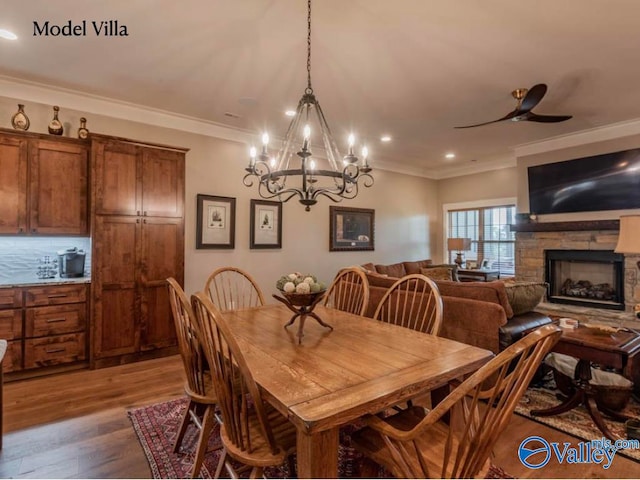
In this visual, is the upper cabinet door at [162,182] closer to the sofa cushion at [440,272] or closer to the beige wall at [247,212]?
the beige wall at [247,212]

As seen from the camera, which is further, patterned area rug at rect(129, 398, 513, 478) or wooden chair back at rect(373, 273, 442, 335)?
wooden chair back at rect(373, 273, 442, 335)

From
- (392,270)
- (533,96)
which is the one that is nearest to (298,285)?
(533,96)

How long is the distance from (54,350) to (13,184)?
62.3 inches

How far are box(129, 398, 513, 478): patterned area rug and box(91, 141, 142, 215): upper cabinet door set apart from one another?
1951 mm

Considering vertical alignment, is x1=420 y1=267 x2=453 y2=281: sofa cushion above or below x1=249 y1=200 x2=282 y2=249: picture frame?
below

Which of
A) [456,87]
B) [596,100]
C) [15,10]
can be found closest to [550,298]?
→ [596,100]

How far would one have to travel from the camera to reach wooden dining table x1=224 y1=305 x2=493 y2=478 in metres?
1.17

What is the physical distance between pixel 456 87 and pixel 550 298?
3781 millimetres

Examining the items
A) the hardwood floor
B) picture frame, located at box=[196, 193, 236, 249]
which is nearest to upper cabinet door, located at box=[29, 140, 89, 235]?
picture frame, located at box=[196, 193, 236, 249]

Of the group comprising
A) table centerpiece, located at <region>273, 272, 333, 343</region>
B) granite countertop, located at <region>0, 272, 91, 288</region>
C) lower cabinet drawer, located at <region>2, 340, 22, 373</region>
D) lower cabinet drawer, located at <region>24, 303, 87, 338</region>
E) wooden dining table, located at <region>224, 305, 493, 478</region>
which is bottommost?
lower cabinet drawer, located at <region>2, 340, 22, 373</region>

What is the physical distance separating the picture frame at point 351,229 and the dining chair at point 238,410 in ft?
14.2

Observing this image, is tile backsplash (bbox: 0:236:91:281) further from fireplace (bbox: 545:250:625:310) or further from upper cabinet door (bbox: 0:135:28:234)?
fireplace (bbox: 545:250:625:310)

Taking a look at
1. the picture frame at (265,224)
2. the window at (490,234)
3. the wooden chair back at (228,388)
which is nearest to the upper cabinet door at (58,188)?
the picture frame at (265,224)

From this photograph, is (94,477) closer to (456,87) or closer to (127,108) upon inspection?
(127,108)
